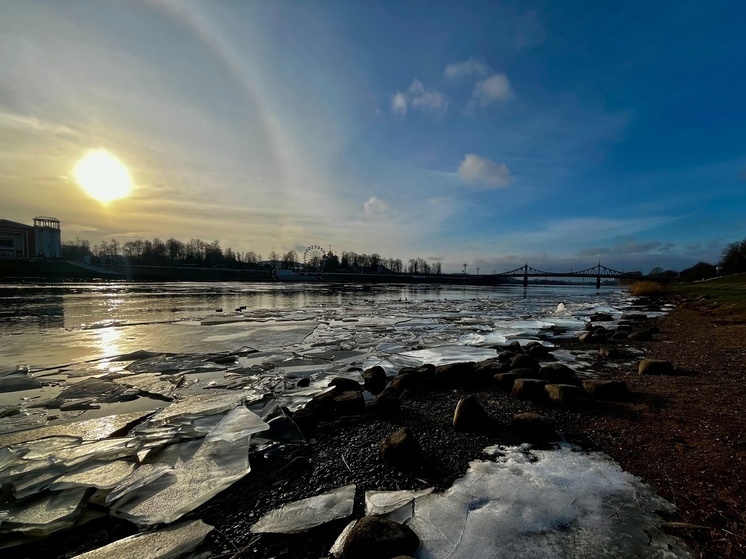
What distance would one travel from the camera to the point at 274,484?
4023 millimetres

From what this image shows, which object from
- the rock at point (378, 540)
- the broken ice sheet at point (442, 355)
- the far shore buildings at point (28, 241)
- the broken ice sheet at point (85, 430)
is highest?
the far shore buildings at point (28, 241)

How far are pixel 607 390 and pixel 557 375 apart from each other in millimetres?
1128

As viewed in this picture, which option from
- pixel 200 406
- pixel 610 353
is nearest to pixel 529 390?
pixel 610 353

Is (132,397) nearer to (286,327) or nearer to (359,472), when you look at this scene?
(359,472)

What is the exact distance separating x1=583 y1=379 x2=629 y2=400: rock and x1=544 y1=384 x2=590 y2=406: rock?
0.23 metres

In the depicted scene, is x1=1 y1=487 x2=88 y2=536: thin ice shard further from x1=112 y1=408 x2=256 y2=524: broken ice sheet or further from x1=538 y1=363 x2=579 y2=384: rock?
x1=538 y1=363 x2=579 y2=384: rock

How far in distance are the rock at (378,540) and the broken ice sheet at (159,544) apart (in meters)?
1.46

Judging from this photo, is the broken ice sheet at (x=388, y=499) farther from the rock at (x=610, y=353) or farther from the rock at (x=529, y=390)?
the rock at (x=610, y=353)

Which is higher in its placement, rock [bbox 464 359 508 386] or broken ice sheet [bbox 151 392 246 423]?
rock [bbox 464 359 508 386]

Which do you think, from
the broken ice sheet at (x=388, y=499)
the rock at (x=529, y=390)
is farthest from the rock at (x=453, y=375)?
the broken ice sheet at (x=388, y=499)

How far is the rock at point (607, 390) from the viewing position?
6.45 metres

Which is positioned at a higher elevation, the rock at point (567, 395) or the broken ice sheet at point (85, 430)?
the rock at point (567, 395)

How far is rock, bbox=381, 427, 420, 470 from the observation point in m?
4.27

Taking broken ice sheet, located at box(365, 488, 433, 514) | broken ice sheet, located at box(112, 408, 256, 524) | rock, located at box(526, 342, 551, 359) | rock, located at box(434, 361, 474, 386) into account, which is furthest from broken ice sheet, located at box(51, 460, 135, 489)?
rock, located at box(526, 342, 551, 359)
